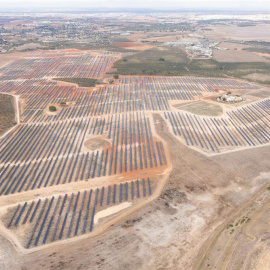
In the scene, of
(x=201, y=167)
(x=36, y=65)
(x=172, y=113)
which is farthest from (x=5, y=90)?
(x=201, y=167)

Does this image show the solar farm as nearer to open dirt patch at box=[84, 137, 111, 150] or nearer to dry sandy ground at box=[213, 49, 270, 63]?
open dirt patch at box=[84, 137, 111, 150]

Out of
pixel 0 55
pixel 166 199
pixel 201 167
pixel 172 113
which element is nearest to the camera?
pixel 166 199

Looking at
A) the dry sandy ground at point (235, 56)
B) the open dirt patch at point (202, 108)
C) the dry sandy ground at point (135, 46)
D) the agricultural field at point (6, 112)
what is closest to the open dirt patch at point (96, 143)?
the agricultural field at point (6, 112)

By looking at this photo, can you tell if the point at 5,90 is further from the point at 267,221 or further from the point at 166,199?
the point at 267,221

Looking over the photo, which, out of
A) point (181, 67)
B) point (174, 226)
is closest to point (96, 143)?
point (174, 226)

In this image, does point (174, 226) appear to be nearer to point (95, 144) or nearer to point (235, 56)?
point (95, 144)
